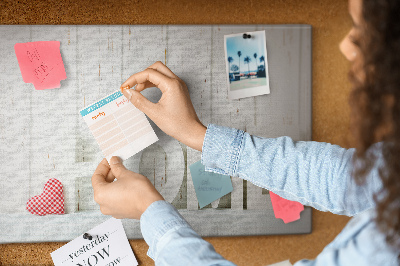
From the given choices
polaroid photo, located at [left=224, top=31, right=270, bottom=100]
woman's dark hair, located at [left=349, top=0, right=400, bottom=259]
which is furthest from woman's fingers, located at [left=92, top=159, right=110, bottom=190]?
woman's dark hair, located at [left=349, top=0, right=400, bottom=259]

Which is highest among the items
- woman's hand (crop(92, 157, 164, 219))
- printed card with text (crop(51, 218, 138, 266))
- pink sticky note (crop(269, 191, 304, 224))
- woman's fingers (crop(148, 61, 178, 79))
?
woman's fingers (crop(148, 61, 178, 79))

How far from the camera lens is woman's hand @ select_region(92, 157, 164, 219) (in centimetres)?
55

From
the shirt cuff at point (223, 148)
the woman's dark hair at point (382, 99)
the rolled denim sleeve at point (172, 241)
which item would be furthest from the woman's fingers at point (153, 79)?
the woman's dark hair at point (382, 99)

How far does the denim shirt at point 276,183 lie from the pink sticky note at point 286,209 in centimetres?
21

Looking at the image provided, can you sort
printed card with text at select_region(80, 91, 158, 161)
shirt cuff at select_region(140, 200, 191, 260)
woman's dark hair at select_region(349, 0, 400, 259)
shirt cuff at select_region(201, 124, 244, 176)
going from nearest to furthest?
woman's dark hair at select_region(349, 0, 400, 259)
shirt cuff at select_region(140, 200, 191, 260)
shirt cuff at select_region(201, 124, 244, 176)
printed card with text at select_region(80, 91, 158, 161)

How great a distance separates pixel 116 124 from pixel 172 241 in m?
0.32

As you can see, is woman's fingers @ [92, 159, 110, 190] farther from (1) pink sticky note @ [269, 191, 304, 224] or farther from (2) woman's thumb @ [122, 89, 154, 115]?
(1) pink sticky note @ [269, 191, 304, 224]

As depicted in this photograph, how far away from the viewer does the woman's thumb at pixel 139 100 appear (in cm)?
66

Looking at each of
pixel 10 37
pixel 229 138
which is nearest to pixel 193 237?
pixel 229 138

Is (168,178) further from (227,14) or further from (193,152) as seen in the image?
(227,14)

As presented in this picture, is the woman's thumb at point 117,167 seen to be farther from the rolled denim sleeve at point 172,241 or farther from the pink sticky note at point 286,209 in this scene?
the pink sticky note at point 286,209

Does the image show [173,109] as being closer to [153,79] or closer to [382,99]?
[153,79]

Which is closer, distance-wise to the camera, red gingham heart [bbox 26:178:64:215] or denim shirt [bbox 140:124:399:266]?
denim shirt [bbox 140:124:399:266]

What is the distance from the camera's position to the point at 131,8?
762 mm
